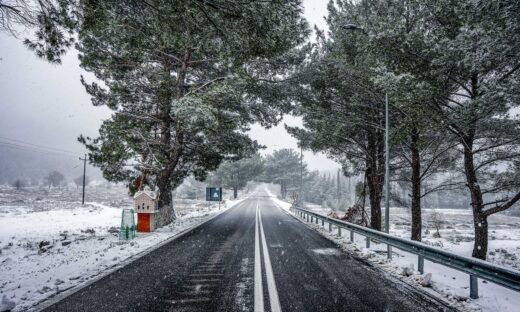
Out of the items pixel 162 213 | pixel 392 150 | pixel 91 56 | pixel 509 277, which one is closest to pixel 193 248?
pixel 162 213

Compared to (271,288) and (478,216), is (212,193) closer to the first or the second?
(478,216)

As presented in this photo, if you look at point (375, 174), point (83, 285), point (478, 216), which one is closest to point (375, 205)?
point (375, 174)

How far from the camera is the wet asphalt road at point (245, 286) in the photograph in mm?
4285

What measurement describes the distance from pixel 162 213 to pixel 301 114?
9096mm

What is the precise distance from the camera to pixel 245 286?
518 cm

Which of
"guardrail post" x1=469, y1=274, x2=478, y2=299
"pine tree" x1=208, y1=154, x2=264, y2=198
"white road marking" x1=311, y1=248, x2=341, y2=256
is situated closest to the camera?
"guardrail post" x1=469, y1=274, x2=478, y2=299

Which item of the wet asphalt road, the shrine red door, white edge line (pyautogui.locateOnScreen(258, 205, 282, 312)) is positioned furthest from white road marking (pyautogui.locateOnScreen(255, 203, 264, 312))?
the shrine red door

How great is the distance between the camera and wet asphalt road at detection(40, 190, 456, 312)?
4.29 metres

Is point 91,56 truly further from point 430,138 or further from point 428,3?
point 430,138

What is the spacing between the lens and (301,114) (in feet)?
48.6

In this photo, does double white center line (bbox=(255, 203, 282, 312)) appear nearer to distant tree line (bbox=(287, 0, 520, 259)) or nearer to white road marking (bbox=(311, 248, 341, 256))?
white road marking (bbox=(311, 248, 341, 256))

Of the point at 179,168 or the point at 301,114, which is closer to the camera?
the point at 301,114

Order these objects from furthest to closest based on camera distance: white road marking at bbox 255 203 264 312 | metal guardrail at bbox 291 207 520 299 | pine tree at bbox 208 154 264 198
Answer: pine tree at bbox 208 154 264 198, white road marking at bbox 255 203 264 312, metal guardrail at bbox 291 207 520 299

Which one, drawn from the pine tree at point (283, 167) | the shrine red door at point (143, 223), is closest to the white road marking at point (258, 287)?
the shrine red door at point (143, 223)
